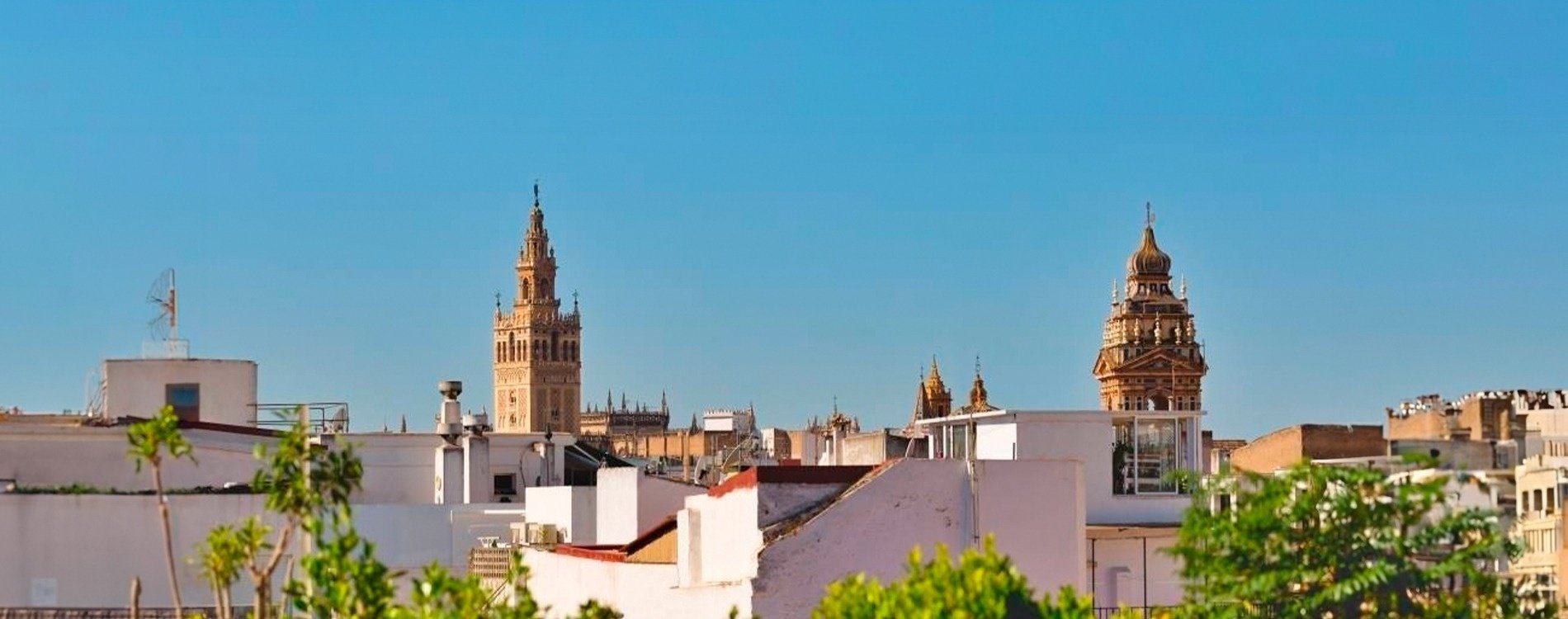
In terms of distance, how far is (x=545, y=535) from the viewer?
28.5 m

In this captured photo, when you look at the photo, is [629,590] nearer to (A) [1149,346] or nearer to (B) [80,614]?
(B) [80,614]

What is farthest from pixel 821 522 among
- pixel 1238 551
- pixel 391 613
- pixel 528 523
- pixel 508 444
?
pixel 508 444

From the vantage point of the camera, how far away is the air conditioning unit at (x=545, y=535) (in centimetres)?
2834

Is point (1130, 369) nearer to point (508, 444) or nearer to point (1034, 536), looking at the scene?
point (508, 444)

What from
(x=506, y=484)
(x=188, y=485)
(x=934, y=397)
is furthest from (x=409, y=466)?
(x=934, y=397)

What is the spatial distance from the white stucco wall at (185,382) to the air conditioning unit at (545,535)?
551 centimetres

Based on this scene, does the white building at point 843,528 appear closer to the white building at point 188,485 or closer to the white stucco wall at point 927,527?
the white stucco wall at point 927,527

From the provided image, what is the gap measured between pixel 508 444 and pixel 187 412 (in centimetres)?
530

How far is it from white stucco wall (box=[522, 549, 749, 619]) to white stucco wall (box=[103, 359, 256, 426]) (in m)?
10.1

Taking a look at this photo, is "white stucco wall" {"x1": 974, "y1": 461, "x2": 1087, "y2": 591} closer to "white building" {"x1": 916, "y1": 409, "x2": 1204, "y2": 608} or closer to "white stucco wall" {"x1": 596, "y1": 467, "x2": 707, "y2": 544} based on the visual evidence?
"white building" {"x1": 916, "y1": 409, "x2": 1204, "y2": 608}

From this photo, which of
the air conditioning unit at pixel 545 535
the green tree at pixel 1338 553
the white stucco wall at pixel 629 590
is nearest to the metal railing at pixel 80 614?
the white stucco wall at pixel 629 590

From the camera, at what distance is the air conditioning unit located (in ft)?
93.0

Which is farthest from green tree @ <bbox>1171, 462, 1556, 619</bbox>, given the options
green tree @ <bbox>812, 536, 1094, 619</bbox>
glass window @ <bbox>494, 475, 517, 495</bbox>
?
glass window @ <bbox>494, 475, 517, 495</bbox>

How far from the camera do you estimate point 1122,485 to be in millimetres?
23453
